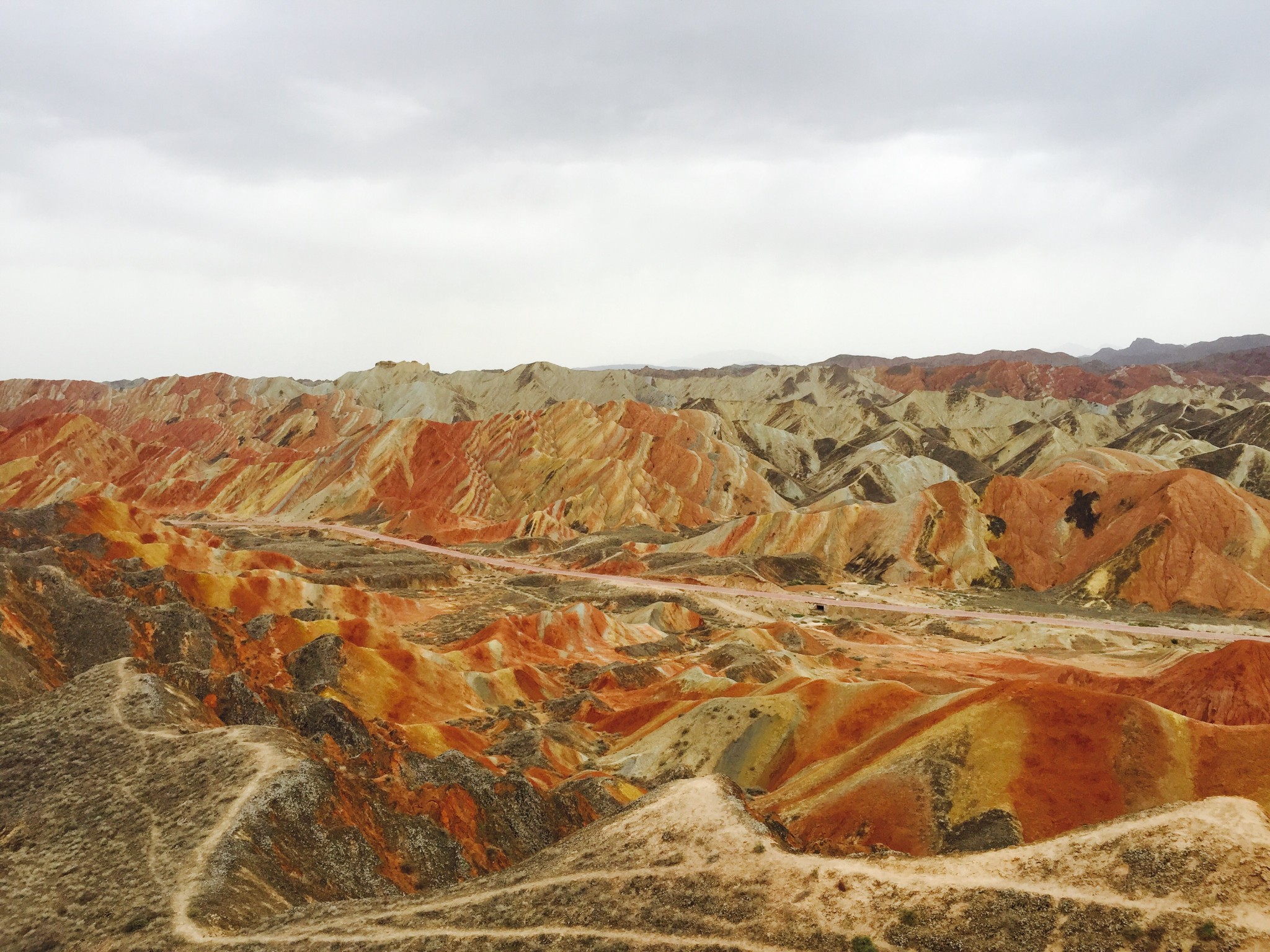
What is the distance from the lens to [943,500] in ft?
315

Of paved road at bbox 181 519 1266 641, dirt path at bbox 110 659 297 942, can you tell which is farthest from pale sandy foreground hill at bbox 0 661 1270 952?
paved road at bbox 181 519 1266 641

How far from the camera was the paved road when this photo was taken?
2606 inches

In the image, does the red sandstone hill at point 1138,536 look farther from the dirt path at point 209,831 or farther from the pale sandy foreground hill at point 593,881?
the dirt path at point 209,831

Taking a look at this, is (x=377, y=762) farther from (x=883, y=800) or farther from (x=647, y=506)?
(x=647, y=506)

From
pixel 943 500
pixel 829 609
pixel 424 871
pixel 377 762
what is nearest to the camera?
pixel 424 871

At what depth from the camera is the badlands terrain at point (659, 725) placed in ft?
49.4

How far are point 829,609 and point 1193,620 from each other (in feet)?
109

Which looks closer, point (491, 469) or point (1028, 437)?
point (491, 469)

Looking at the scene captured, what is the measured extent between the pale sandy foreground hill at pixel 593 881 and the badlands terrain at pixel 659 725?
8cm

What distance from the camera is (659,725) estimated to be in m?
41.8

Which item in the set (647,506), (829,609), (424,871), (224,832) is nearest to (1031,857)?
(424,871)

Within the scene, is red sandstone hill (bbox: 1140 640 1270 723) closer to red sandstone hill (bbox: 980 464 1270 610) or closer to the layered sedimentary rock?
the layered sedimentary rock

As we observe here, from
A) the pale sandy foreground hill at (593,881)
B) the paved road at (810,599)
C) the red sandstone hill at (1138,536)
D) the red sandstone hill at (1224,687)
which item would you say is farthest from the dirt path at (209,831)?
the red sandstone hill at (1138,536)

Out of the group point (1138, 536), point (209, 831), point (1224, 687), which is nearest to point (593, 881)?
point (209, 831)
